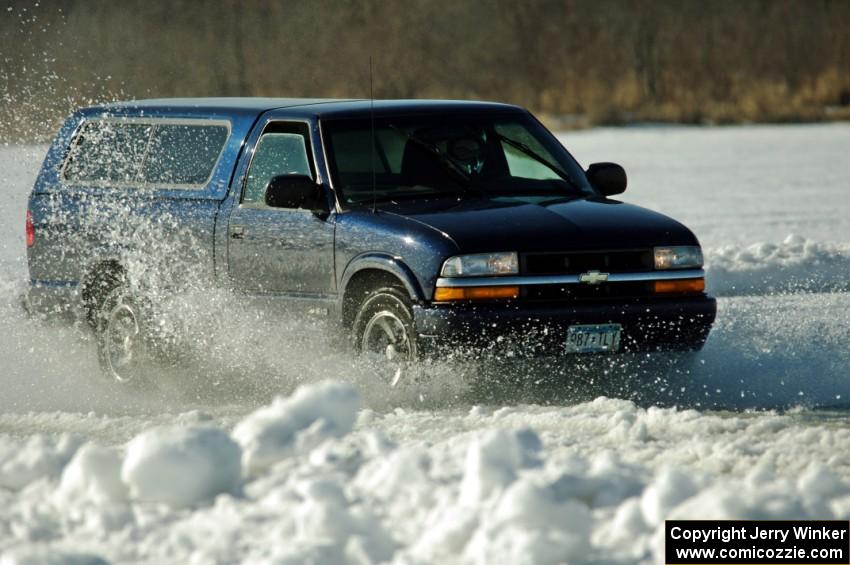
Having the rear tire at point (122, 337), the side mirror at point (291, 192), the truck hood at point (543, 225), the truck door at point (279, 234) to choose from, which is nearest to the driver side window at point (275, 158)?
the truck door at point (279, 234)

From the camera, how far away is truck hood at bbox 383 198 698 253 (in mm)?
8422

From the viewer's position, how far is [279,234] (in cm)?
922

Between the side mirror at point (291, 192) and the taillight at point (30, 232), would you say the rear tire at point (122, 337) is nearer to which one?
the taillight at point (30, 232)

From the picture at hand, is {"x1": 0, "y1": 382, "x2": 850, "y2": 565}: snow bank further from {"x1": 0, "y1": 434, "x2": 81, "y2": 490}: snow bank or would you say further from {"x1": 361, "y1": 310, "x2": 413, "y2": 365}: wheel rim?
{"x1": 361, "y1": 310, "x2": 413, "y2": 365}: wheel rim

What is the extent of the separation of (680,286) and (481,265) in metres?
1.23

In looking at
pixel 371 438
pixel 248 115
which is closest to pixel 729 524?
pixel 371 438

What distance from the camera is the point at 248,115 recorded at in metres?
9.78

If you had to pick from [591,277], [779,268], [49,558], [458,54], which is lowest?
[779,268]

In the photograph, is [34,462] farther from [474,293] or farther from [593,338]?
[593,338]

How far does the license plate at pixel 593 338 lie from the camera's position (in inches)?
331

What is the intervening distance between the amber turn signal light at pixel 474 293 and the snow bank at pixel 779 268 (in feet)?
18.6

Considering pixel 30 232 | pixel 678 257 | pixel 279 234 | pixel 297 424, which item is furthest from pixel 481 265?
pixel 30 232

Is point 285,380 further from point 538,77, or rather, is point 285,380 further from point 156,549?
point 538,77

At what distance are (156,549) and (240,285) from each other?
4259mm
